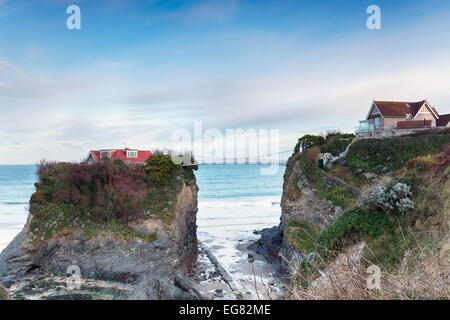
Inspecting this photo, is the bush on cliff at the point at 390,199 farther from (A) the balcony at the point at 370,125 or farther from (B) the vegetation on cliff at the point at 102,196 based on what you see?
(A) the balcony at the point at 370,125

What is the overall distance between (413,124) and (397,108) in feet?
11.0

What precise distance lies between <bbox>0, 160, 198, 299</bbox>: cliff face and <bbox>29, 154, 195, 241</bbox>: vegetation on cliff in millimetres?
126

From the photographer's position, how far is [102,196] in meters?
23.0

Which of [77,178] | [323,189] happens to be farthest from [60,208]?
[323,189]

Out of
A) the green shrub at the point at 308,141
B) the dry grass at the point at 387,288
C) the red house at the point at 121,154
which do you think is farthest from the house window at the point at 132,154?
the dry grass at the point at 387,288

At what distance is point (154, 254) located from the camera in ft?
66.4

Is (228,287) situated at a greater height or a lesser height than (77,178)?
lesser

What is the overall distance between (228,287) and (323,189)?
35.7ft

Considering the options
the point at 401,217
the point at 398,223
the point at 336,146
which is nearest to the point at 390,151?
the point at 336,146

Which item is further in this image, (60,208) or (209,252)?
(209,252)

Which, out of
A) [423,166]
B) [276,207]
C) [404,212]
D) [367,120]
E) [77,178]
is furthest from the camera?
[276,207]
